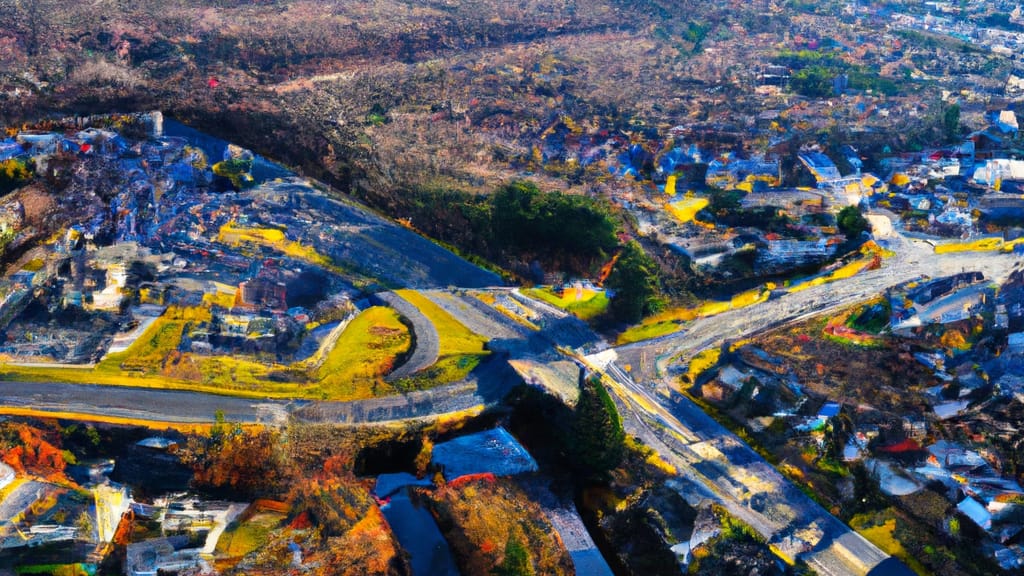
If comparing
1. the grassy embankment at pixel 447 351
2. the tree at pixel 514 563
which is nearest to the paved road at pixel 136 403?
the grassy embankment at pixel 447 351

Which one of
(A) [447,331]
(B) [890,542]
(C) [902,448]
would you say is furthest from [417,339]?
(B) [890,542]

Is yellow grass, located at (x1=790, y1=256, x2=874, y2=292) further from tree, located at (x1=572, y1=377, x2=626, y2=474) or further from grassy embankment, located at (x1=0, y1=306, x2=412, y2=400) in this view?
grassy embankment, located at (x1=0, y1=306, x2=412, y2=400)

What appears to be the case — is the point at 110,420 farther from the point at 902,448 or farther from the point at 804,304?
the point at 804,304

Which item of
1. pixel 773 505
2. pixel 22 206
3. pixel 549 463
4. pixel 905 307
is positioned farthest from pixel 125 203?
pixel 905 307

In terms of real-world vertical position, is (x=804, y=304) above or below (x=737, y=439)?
above

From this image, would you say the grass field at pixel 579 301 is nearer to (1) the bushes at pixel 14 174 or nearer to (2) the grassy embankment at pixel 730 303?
(2) the grassy embankment at pixel 730 303

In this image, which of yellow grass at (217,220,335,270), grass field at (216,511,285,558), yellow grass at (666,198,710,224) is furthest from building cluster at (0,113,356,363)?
yellow grass at (666,198,710,224)
